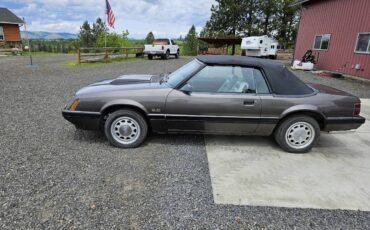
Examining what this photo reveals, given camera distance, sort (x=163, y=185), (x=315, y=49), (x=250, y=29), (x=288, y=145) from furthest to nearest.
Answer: (x=250, y=29)
(x=315, y=49)
(x=288, y=145)
(x=163, y=185)

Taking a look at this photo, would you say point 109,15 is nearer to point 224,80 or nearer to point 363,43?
point 363,43

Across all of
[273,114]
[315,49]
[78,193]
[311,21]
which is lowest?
[78,193]

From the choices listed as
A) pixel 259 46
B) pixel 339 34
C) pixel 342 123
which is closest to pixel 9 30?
pixel 259 46

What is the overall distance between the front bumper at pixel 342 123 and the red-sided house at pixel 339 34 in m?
9.76

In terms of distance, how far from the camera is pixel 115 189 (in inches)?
104

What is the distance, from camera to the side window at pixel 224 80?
141 inches

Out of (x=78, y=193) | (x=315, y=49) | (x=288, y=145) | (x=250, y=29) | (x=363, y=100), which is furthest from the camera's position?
(x=250, y=29)

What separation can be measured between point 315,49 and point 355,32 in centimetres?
387

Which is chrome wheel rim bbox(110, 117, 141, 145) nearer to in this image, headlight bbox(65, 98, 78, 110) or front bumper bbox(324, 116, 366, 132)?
headlight bbox(65, 98, 78, 110)

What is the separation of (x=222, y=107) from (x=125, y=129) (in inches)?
57.9

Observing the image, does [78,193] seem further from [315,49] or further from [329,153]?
[315,49]

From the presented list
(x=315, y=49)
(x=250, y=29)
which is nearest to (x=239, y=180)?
(x=315, y=49)

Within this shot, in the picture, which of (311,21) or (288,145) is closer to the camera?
(288,145)

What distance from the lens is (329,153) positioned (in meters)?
3.74
